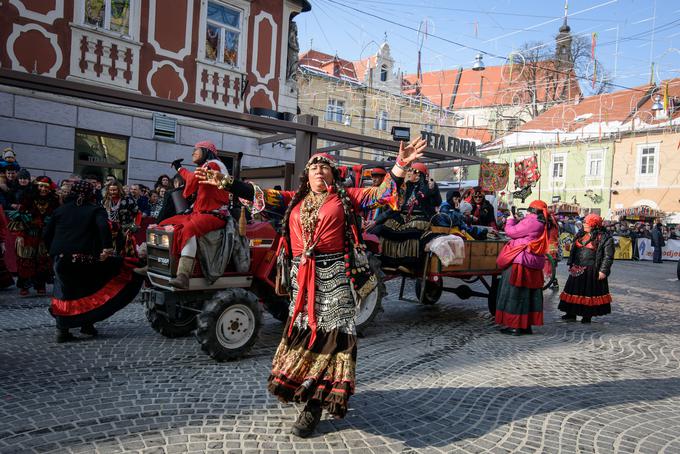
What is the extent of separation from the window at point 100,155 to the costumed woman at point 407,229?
7.69 meters

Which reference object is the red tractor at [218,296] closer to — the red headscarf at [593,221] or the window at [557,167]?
the red headscarf at [593,221]

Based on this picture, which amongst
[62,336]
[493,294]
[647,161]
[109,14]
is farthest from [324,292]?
[647,161]

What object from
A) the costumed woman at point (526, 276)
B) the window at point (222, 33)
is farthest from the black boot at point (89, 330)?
the window at point (222, 33)

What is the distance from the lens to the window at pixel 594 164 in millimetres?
37406

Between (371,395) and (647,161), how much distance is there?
37185 mm

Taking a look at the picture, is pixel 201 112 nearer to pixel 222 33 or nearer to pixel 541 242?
pixel 541 242

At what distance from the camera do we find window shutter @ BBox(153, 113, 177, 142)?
12.6 metres

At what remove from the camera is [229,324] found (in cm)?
520

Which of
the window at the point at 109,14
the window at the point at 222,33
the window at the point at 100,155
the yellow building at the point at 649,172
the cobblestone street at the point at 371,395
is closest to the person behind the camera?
the cobblestone street at the point at 371,395

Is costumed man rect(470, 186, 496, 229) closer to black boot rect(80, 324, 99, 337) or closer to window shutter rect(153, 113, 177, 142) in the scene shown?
black boot rect(80, 324, 99, 337)

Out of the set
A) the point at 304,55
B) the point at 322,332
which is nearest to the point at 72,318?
the point at 322,332

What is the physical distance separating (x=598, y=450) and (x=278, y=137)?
8.58m

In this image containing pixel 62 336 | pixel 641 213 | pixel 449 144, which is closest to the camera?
pixel 62 336

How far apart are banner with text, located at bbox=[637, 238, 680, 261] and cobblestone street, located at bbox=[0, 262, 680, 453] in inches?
823
